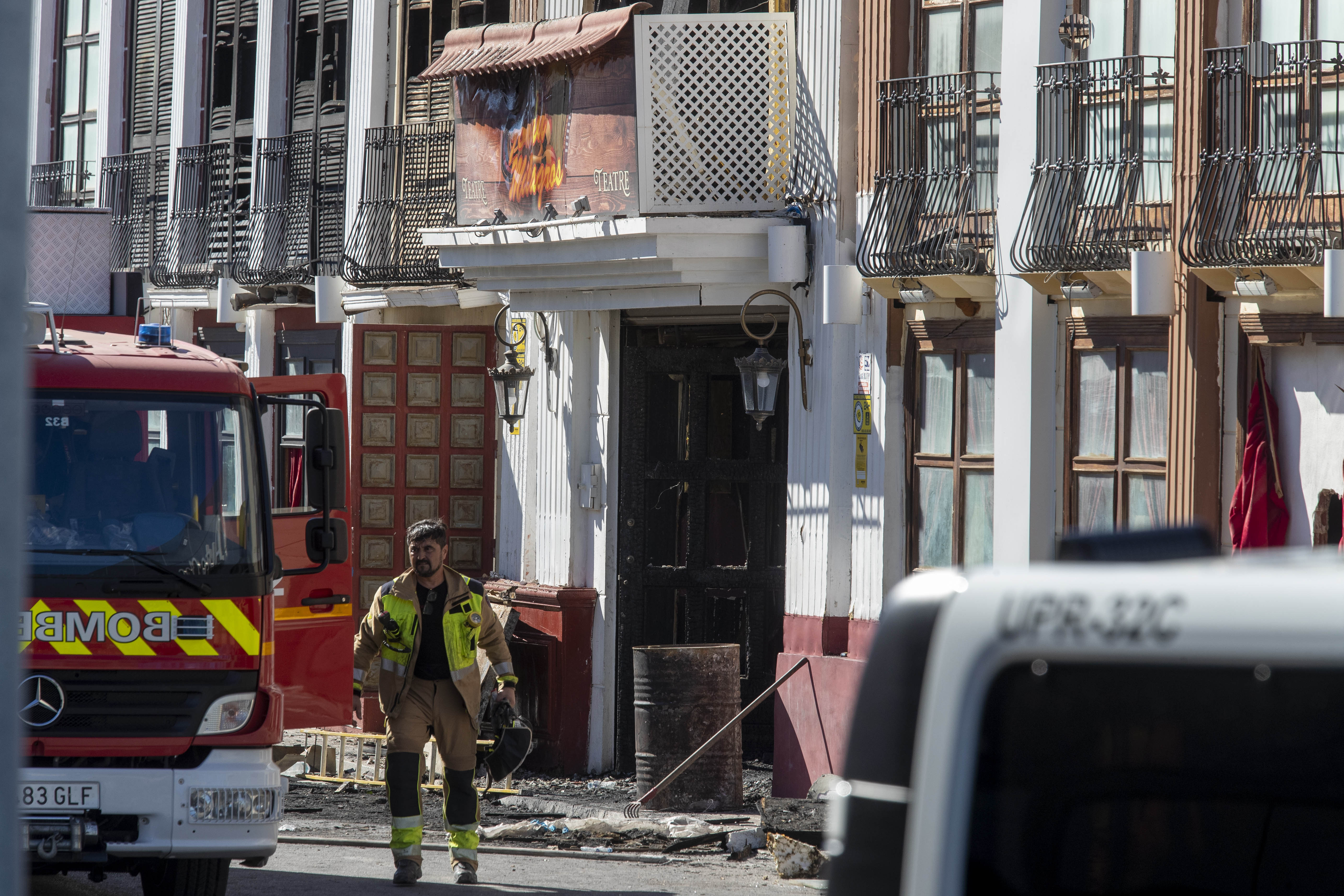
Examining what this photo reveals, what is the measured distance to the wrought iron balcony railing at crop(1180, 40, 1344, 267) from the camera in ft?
31.8

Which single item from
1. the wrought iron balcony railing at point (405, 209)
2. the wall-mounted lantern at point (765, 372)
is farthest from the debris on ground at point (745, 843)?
the wrought iron balcony railing at point (405, 209)

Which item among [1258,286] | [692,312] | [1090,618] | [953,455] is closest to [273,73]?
[692,312]

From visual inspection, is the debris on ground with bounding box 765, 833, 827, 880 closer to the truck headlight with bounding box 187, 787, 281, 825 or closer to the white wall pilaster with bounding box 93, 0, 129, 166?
the truck headlight with bounding box 187, 787, 281, 825

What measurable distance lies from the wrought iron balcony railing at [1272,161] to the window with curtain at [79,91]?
16.1 m

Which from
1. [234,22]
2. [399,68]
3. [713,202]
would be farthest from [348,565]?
[234,22]

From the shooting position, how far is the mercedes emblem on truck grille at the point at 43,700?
837 centimetres

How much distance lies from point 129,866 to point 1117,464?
575 cm

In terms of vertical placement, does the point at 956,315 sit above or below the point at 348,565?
above

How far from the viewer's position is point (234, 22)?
20391mm

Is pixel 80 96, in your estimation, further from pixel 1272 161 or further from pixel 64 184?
pixel 1272 161

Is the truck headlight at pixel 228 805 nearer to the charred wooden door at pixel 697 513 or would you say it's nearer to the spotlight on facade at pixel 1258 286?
the spotlight on facade at pixel 1258 286

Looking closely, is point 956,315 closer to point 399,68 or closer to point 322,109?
point 399,68

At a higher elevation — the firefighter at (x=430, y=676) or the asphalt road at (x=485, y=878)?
the firefighter at (x=430, y=676)

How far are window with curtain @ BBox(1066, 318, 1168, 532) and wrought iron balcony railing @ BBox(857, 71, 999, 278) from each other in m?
0.90
